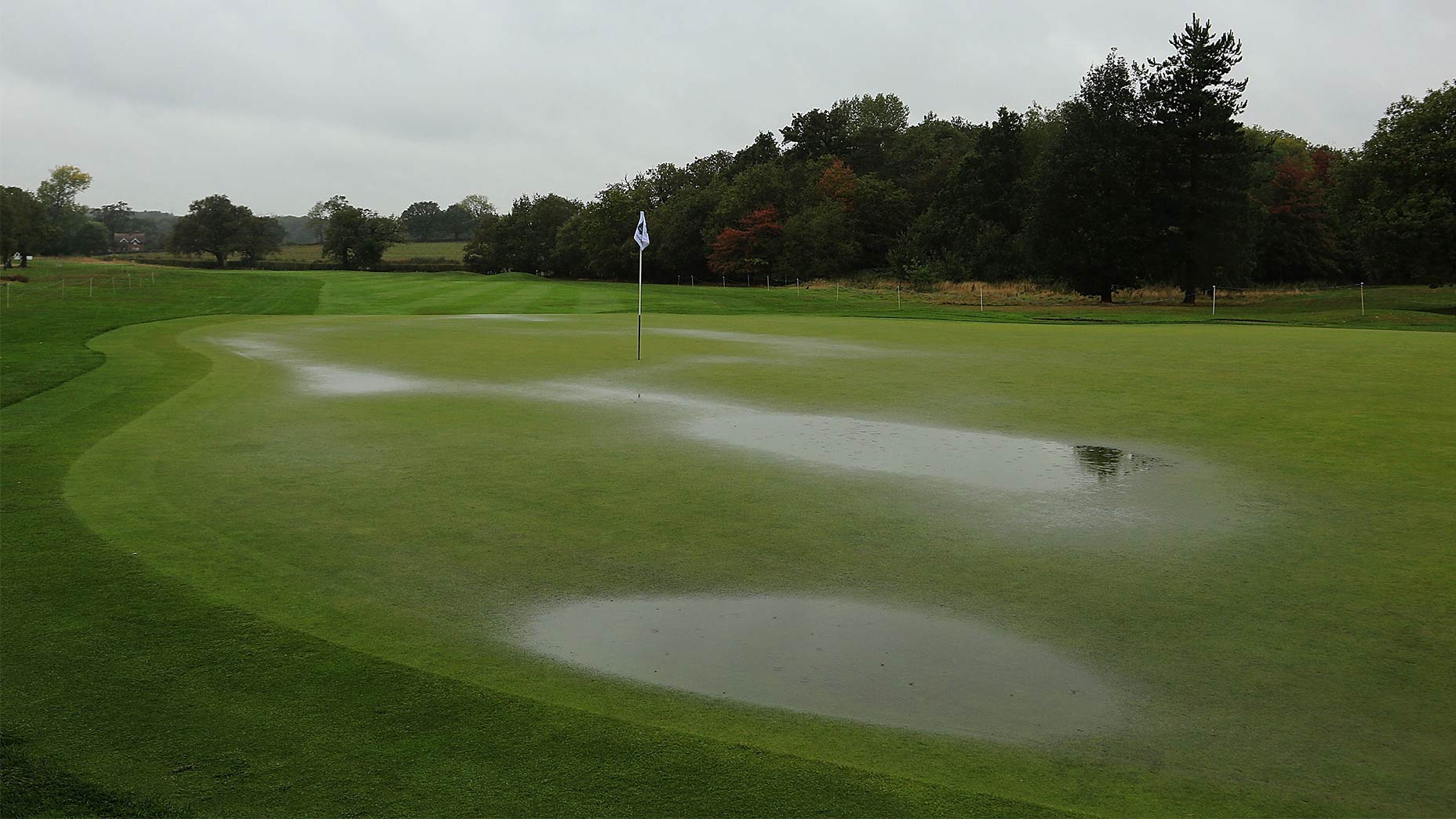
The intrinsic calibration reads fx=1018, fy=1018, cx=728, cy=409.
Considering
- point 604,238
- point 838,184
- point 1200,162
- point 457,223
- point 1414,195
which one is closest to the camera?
point 1414,195

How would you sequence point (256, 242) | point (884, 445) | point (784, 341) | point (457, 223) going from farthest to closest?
point (457, 223) → point (256, 242) → point (784, 341) → point (884, 445)

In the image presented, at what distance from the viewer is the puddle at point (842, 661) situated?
4.25 metres

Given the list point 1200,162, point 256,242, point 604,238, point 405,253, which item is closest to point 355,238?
point 256,242

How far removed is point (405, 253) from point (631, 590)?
124508mm

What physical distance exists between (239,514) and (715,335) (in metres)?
18.8

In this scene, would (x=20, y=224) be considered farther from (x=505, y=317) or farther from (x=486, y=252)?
(x=505, y=317)

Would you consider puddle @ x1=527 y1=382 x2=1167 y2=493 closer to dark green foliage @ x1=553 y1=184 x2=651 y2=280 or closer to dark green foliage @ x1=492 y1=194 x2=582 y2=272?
dark green foliage @ x1=553 y1=184 x2=651 y2=280

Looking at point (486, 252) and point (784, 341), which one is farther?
point (486, 252)

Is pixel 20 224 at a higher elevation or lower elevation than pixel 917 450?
higher

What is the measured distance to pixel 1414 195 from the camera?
4222 centimetres

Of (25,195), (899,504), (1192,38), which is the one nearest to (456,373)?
(899,504)

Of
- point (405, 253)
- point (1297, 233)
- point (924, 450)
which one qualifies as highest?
point (405, 253)

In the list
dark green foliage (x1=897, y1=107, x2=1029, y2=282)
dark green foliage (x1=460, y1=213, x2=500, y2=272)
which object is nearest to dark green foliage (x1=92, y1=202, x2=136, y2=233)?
dark green foliage (x1=460, y1=213, x2=500, y2=272)

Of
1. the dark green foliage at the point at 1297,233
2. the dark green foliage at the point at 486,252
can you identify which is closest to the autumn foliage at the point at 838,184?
the dark green foliage at the point at 1297,233
